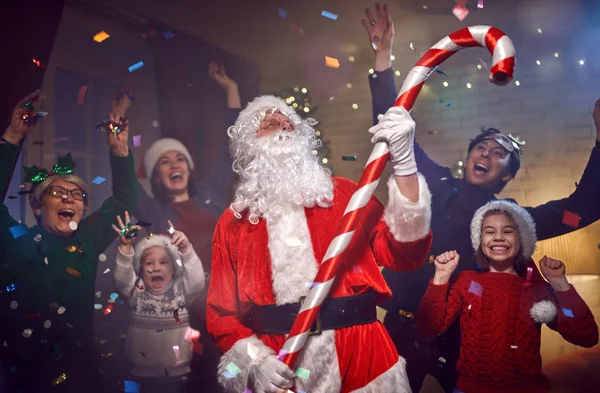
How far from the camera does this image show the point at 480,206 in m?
2.71

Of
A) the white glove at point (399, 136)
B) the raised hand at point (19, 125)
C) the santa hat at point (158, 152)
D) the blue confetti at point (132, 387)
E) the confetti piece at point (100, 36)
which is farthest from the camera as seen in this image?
the confetti piece at point (100, 36)

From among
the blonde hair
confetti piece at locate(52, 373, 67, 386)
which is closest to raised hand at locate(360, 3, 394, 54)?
the blonde hair

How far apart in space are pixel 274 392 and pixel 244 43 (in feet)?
7.52

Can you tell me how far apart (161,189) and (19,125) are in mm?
986

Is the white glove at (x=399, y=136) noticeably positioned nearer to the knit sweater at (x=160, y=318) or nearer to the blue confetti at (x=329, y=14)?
the blue confetti at (x=329, y=14)

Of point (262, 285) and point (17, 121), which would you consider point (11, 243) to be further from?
point (262, 285)

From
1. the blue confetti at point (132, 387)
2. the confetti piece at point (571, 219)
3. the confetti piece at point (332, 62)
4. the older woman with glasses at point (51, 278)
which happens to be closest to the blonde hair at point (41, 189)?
the older woman with glasses at point (51, 278)

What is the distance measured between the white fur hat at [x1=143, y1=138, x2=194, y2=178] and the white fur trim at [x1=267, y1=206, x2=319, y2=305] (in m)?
1.33

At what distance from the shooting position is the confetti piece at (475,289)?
98.8 inches

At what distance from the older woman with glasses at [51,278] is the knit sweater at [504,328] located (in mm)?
2110

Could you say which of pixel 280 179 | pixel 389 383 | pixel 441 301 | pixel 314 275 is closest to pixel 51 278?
pixel 280 179

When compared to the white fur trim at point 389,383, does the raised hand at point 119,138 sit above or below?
above

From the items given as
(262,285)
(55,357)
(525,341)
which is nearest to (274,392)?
(262,285)

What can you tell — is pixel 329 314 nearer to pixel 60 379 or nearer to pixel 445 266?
pixel 445 266
